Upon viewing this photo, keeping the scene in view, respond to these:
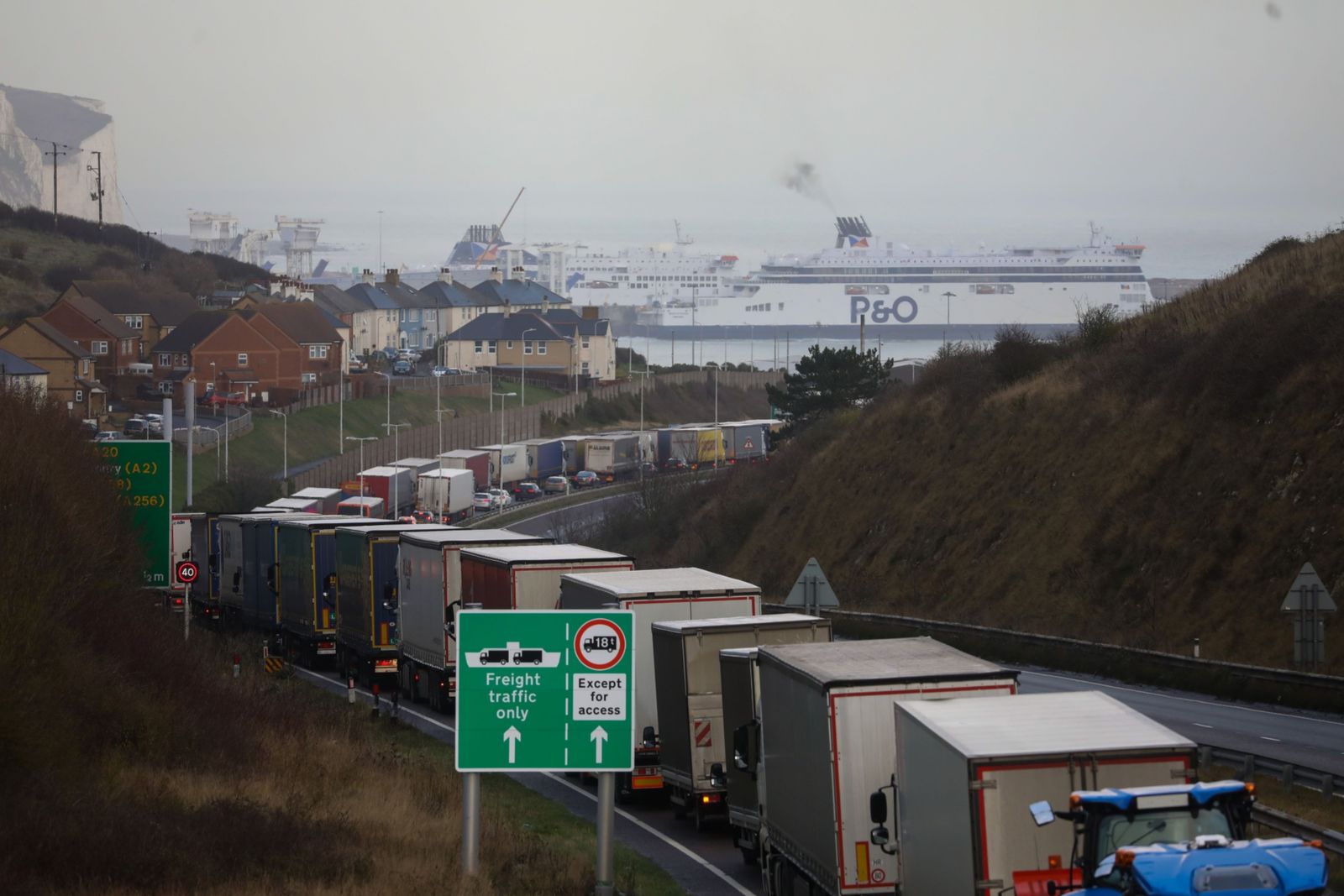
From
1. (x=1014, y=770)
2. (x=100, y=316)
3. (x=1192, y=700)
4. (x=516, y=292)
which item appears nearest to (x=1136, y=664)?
(x=1192, y=700)

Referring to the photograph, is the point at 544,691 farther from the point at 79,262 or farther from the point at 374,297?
the point at 374,297

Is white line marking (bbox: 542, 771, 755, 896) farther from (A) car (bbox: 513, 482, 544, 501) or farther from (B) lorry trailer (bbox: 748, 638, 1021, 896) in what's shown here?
(A) car (bbox: 513, 482, 544, 501)

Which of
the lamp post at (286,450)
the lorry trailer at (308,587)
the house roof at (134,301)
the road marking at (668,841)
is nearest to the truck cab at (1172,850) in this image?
the road marking at (668,841)

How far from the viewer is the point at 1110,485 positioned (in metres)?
41.6

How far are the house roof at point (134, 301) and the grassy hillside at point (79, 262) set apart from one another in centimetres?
346

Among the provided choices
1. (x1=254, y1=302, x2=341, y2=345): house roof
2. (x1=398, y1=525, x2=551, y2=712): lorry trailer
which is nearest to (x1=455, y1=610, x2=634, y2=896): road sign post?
(x1=398, y1=525, x2=551, y2=712): lorry trailer

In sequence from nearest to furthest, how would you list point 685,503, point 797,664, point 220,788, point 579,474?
point 797,664, point 220,788, point 685,503, point 579,474

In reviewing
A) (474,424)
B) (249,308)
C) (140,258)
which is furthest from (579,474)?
(140,258)

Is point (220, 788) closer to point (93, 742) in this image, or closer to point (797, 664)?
point (93, 742)

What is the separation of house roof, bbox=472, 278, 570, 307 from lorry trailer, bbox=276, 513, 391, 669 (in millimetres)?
132179

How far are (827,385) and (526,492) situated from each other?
20.7 metres

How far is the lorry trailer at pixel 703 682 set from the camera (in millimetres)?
17453

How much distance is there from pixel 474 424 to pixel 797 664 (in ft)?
313

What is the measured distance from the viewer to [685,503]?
68.6m
